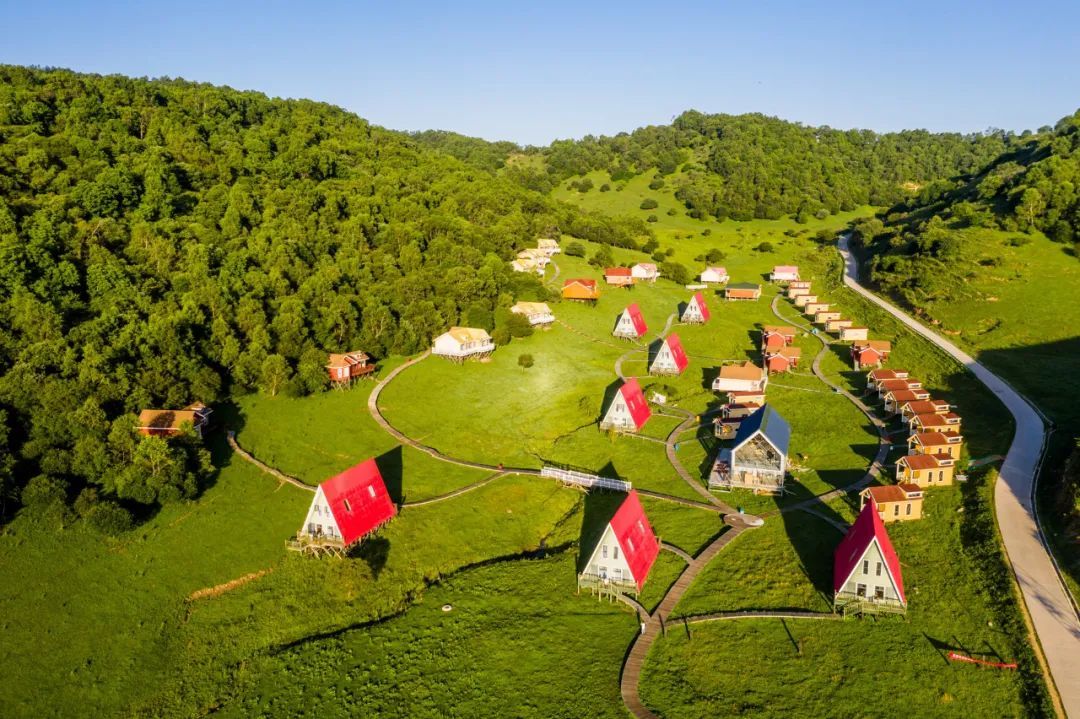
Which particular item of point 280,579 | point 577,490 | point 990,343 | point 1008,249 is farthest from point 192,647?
point 1008,249

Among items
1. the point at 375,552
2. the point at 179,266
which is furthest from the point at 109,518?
the point at 179,266

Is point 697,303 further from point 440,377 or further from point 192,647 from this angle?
point 192,647

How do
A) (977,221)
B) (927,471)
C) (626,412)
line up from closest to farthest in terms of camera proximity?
(927,471), (626,412), (977,221)

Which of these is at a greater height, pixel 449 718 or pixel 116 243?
pixel 116 243

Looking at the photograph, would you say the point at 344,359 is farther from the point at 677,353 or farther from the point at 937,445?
the point at 937,445

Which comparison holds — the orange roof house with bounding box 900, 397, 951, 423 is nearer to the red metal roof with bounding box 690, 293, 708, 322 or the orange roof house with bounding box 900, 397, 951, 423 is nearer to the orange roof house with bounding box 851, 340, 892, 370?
the orange roof house with bounding box 851, 340, 892, 370

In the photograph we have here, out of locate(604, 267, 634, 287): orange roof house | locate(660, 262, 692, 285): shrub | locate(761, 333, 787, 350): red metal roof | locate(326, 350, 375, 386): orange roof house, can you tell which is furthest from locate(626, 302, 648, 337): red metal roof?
locate(326, 350, 375, 386): orange roof house
